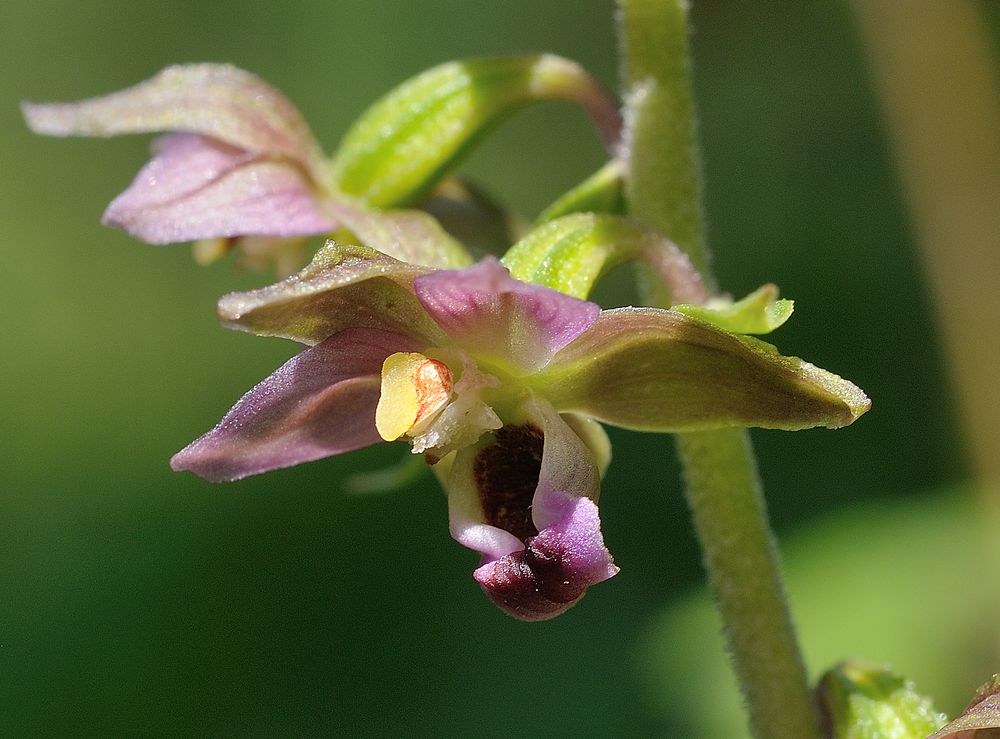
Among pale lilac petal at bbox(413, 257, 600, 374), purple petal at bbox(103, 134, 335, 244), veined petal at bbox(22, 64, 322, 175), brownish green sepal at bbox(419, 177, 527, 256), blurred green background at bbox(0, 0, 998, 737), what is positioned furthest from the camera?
blurred green background at bbox(0, 0, 998, 737)

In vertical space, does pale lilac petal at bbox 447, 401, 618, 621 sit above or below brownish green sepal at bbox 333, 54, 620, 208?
below

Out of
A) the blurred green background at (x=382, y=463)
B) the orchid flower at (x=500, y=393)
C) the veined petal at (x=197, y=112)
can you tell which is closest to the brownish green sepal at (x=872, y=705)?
the orchid flower at (x=500, y=393)

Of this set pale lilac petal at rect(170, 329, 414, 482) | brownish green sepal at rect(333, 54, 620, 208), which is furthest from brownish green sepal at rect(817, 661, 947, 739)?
brownish green sepal at rect(333, 54, 620, 208)

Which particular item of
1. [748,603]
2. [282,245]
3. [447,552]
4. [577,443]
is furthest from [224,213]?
[447,552]

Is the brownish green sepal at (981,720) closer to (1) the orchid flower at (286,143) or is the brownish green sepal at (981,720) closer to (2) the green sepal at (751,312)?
(2) the green sepal at (751,312)

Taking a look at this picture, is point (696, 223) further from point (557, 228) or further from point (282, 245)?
point (282, 245)

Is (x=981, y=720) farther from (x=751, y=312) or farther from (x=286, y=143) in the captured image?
(x=286, y=143)

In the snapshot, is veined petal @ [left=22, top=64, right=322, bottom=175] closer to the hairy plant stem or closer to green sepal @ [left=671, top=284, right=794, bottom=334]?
the hairy plant stem
